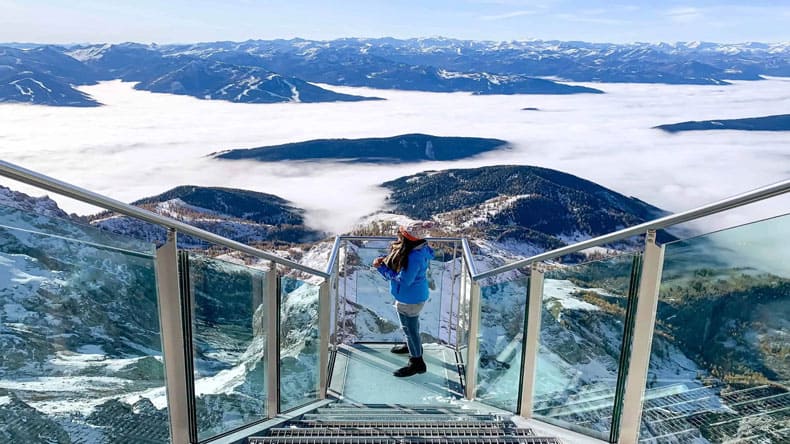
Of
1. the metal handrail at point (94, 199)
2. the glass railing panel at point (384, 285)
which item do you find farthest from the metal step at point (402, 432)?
the glass railing panel at point (384, 285)

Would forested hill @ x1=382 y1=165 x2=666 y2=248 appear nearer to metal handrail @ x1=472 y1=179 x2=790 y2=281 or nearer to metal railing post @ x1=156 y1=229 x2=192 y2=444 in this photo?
metal handrail @ x1=472 y1=179 x2=790 y2=281

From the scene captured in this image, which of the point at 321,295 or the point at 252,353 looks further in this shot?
the point at 321,295

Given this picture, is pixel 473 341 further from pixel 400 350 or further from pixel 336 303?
pixel 336 303

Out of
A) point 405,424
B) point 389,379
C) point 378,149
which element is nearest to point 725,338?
point 405,424

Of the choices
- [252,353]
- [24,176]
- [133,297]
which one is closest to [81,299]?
[133,297]

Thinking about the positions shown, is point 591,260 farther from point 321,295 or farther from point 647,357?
point 321,295

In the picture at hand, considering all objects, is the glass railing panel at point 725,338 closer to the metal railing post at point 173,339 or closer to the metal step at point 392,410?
the metal step at point 392,410

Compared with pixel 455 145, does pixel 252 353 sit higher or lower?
higher

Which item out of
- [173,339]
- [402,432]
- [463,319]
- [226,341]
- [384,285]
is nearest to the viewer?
[173,339]
